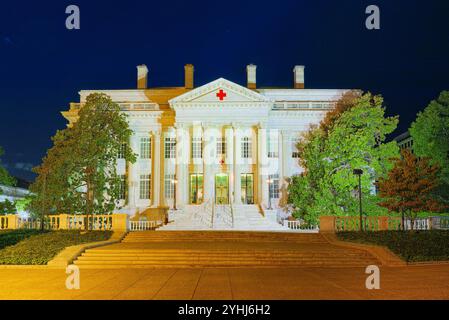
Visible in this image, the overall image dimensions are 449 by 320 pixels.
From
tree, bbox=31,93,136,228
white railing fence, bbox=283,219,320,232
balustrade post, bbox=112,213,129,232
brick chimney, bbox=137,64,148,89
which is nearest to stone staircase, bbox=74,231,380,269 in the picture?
balustrade post, bbox=112,213,129,232

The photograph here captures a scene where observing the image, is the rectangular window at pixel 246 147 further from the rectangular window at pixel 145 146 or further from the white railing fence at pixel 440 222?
the white railing fence at pixel 440 222

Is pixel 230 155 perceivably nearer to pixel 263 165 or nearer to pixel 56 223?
pixel 263 165

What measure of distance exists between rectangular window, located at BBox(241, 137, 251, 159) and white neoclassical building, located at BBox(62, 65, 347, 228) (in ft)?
0.18

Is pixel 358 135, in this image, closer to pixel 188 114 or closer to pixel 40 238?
pixel 188 114

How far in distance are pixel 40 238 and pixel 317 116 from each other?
2893cm

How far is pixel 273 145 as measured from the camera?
4475cm

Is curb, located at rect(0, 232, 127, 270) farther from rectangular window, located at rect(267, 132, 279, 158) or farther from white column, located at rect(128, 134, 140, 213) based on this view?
rectangular window, located at rect(267, 132, 279, 158)

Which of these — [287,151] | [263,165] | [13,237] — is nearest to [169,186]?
[263,165]

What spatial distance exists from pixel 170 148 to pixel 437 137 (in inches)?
923

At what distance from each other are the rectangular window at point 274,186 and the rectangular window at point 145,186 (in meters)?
11.6

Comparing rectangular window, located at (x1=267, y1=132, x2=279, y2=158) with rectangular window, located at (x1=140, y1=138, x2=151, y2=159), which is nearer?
rectangular window, located at (x1=267, y1=132, x2=279, y2=158)

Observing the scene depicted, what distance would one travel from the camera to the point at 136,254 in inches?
786

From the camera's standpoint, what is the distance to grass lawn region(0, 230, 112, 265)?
1903 centimetres

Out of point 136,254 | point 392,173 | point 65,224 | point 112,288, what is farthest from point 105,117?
point 112,288
